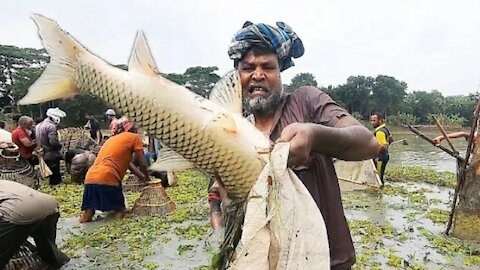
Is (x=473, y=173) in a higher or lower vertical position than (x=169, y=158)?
lower

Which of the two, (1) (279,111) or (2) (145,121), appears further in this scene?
(1) (279,111)

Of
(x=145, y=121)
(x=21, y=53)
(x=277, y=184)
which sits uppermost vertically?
(x=21, y=53)

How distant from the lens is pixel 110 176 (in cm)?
768

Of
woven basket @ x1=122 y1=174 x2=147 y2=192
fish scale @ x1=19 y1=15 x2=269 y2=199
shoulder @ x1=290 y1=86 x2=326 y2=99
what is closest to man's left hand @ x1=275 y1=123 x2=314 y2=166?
fish scale @ x1=19 y1=15 x2=269 y2=199

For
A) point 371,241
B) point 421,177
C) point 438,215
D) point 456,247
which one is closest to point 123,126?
point 371,241

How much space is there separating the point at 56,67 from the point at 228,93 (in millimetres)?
602

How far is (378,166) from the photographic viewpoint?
11883 mm

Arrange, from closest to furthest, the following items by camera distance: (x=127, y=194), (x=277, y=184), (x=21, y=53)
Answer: (x=277, y=184) < (x=127, y=194) < (x=21, y=53)

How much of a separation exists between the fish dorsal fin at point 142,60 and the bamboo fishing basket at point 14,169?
6.76 metres

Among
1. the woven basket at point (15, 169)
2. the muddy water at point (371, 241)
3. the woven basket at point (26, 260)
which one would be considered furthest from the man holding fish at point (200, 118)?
the woven basket at point (15, 169)

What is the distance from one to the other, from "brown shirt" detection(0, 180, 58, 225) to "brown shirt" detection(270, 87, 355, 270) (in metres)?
3.19

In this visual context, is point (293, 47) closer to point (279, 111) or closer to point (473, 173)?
point (279, 111)

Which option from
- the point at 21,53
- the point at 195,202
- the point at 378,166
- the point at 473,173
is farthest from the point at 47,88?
the point at 21,53

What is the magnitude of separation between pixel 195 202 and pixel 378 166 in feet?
16.7
